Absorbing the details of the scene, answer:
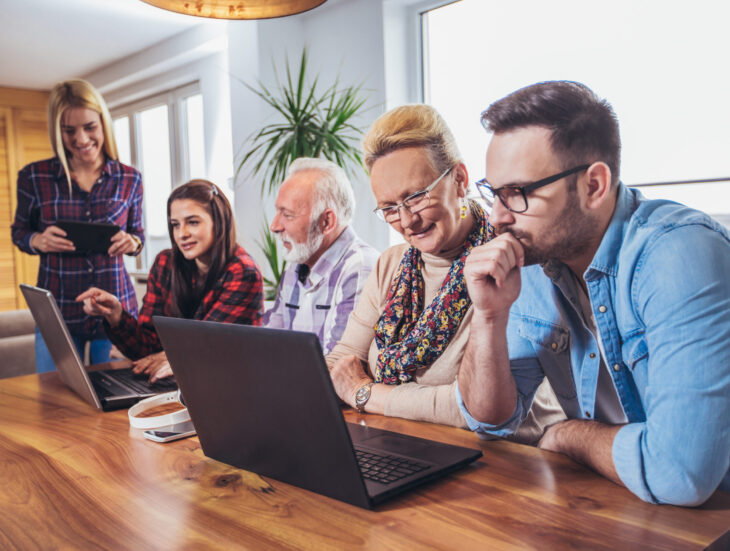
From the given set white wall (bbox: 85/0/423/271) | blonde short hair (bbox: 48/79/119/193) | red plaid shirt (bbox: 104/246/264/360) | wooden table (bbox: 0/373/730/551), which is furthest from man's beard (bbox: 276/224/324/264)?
white wall (bbox: 85/0/423/271)

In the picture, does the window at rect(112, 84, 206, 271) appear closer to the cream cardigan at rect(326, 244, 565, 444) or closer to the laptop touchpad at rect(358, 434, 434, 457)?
the cream cardigan at rect(326, 244, 565, 444)

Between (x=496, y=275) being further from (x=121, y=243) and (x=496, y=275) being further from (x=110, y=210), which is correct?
(x=110, y=210)

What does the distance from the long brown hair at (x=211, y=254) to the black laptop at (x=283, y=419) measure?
1.18m

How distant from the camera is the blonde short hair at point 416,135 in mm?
1577

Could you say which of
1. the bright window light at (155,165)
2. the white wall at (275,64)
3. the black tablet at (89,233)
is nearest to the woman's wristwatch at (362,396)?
the black tablet at (89,233)

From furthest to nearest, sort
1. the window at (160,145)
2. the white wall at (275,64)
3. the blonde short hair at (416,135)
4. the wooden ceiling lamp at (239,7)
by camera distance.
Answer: the window at (160,145), the white wall at (275,64), the blonde short hair at (416,135), the wooden ceiling lamp at (239,7)

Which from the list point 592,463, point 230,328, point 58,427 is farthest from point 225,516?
point 58,427

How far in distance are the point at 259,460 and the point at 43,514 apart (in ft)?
0.95

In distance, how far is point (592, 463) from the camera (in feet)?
2.92

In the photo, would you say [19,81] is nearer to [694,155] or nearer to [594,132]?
[694,155]

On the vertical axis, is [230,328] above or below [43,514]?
above

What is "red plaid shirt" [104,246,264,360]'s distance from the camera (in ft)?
6.69

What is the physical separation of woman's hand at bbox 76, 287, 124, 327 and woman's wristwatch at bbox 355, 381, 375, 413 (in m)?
0.97

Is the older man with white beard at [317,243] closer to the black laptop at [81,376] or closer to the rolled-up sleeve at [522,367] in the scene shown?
the black laptop at [81,376]
